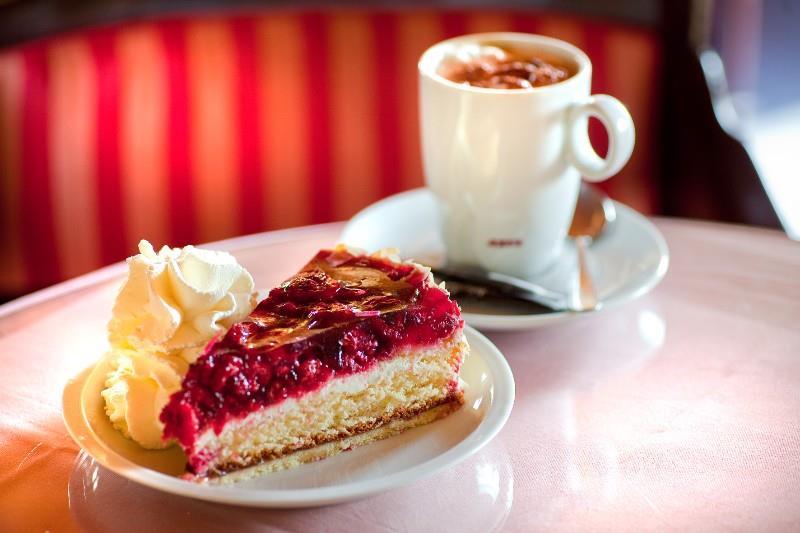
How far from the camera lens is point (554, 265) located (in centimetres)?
167

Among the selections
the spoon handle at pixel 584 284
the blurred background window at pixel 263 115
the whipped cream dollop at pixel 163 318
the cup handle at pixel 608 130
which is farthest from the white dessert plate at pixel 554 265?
the blurred background window at pixel 263 115

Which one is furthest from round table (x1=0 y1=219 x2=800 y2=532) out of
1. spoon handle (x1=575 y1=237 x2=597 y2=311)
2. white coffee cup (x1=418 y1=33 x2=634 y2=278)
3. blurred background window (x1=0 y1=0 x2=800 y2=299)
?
blurred background window (x1=0 y1=0 x2=800 y2=299)

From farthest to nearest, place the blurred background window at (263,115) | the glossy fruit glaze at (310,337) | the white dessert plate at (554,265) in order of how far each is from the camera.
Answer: the blurred background window at (263,115), the white dessert plate at (554,265), the glossy fruit glaze at (310,337)

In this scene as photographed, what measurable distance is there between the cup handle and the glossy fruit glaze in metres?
0.42

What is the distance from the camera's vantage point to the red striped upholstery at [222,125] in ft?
7.79

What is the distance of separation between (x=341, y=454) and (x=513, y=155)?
0.60 m

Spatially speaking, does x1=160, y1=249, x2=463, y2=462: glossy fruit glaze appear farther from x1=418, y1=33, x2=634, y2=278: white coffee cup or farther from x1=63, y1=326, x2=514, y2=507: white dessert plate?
x1=418, y1=33, x2=634, y2=278: white coffee cup

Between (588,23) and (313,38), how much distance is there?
2.29 feet

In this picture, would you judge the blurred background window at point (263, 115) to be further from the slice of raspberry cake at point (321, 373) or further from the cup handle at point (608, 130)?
the slice of raspberry cake at point (321, 373)

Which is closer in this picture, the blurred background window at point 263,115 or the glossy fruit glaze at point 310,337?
the glossy fruit glaze at point 310,337

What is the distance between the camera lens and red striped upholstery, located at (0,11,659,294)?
2373 millimetres

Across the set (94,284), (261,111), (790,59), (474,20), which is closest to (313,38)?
(261,111)

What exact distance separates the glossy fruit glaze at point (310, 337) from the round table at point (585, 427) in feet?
0.37

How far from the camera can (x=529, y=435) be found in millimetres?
1233
